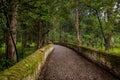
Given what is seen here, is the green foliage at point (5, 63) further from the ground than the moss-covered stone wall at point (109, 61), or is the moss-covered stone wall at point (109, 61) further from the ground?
the moss-covered stone wall at point (109, 61)

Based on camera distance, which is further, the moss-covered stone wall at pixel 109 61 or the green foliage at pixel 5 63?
the green foliage at pixel 5 63

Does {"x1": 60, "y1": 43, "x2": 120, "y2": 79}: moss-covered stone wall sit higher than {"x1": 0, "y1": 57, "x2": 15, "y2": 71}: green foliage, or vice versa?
{"x1": 60, "y1": 43, "x2": 120, "y2": 79}: moss-covered stone wall

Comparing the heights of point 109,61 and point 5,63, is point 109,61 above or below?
above

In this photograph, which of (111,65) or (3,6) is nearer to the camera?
(3,6)

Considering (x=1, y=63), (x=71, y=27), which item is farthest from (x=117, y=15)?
(x=71, y=27)

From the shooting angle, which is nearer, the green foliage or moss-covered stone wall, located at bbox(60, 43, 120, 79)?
moss-covered stone wall, located at bbox(60, 43, 120, 79)

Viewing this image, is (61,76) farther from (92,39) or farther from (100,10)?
(92,39)

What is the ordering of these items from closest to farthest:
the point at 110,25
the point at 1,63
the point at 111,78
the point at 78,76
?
the point at 111,78
the point at 78,76
the point at 1,63
the point at 110,25

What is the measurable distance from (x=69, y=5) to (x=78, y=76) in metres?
19.2

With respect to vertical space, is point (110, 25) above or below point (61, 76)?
above

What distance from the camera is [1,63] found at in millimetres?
10711

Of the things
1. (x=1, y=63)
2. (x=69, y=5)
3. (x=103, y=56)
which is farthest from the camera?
(x=69, y=5)

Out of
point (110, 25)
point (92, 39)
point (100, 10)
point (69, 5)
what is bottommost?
point (92, 39)

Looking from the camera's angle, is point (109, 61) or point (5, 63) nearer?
point (109, 61)
